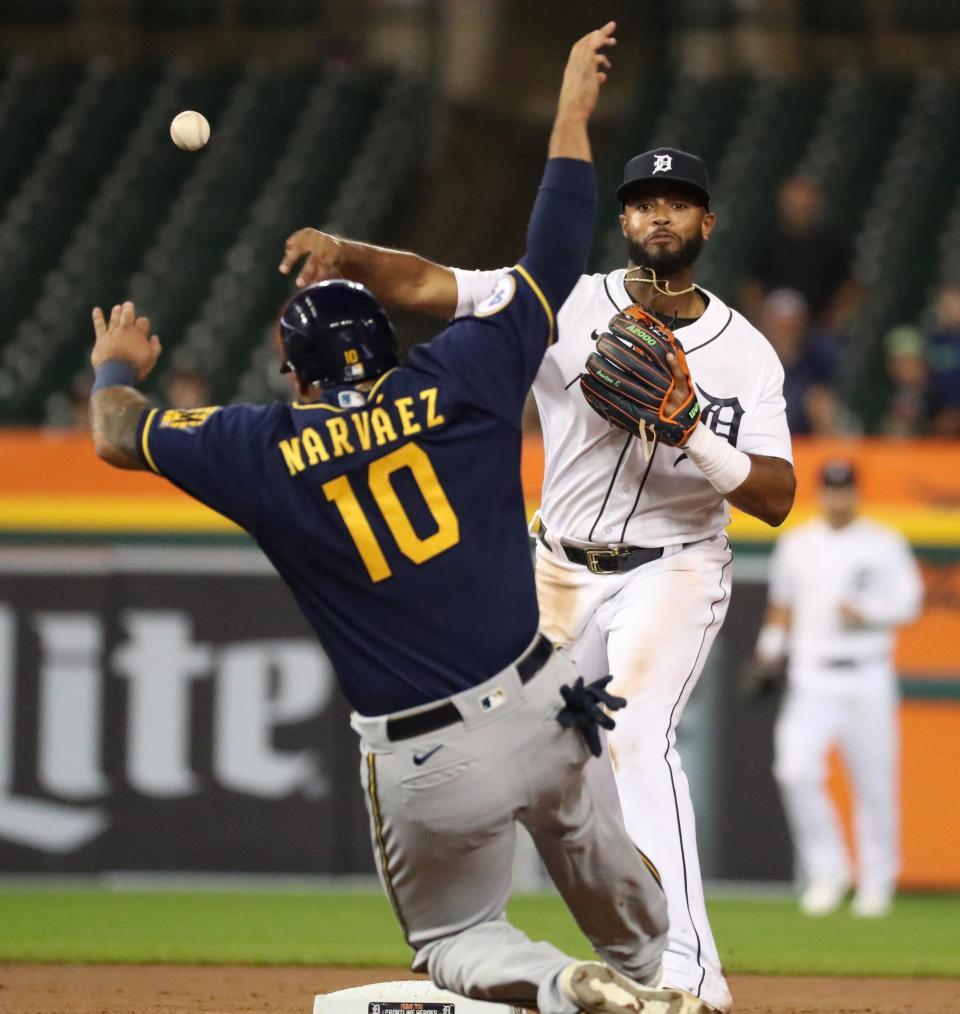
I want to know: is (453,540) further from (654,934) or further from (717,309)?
(717,309)

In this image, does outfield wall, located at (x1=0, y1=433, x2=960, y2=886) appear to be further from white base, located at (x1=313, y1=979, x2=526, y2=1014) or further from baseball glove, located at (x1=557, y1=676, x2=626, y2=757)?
baseball glove, located at (x1=557, y1=676, x2=626, y2=757)

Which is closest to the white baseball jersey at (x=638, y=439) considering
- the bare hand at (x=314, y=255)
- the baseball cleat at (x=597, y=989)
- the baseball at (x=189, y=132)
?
the bare hand at (x=314, y=255)

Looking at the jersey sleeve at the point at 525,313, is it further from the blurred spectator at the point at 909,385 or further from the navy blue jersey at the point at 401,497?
the blurred spectator at the point at 909,385

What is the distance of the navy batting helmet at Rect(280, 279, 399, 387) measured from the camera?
13.4 feet

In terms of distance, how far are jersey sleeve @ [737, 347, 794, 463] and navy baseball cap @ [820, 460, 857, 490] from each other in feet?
13.6

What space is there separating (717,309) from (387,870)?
5.85 feet

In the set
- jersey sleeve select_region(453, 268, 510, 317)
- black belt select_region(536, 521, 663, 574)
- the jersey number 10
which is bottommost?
black belt select_region(536, 521, 663, 574)

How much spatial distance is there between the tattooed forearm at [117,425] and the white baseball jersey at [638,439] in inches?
41.8

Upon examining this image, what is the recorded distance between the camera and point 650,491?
4.98 m

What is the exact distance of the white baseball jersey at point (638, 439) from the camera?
494cm

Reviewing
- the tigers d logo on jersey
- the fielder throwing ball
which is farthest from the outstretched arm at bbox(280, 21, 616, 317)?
the tigers d logo on jersey

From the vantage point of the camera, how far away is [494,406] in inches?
158

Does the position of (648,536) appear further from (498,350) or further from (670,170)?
(498,350)

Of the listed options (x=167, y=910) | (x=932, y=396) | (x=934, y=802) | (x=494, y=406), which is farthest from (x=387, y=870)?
(x=932, y=396)
